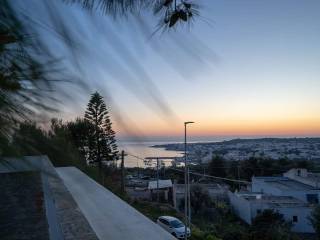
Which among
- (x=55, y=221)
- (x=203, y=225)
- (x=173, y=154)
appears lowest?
(x=203, y=225)

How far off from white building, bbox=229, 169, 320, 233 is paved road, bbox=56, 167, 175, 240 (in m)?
12.4

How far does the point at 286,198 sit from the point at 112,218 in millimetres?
15710

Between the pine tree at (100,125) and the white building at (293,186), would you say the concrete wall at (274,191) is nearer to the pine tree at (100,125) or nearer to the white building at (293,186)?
the white building at (293,186)

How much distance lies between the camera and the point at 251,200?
15.8m

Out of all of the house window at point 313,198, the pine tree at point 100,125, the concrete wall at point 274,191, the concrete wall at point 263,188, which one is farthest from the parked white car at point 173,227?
the pine tree at point 100,125

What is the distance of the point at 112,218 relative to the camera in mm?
3363

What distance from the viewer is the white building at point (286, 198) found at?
15.3 m

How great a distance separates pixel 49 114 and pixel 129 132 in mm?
112

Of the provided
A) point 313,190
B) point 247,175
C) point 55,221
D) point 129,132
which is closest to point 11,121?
point 129,132

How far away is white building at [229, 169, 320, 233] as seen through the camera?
1527cm

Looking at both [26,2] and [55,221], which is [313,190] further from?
[26,2]

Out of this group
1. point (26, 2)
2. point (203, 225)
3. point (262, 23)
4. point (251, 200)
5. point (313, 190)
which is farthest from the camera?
point (313, 190)

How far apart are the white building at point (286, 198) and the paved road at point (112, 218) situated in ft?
40.5

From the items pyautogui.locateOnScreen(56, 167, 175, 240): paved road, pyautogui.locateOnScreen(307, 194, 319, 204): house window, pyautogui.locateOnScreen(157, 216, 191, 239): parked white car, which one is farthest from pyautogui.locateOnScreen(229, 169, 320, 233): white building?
pyautogui.locateOnScreen(56, 167, 175, 240): paved road
